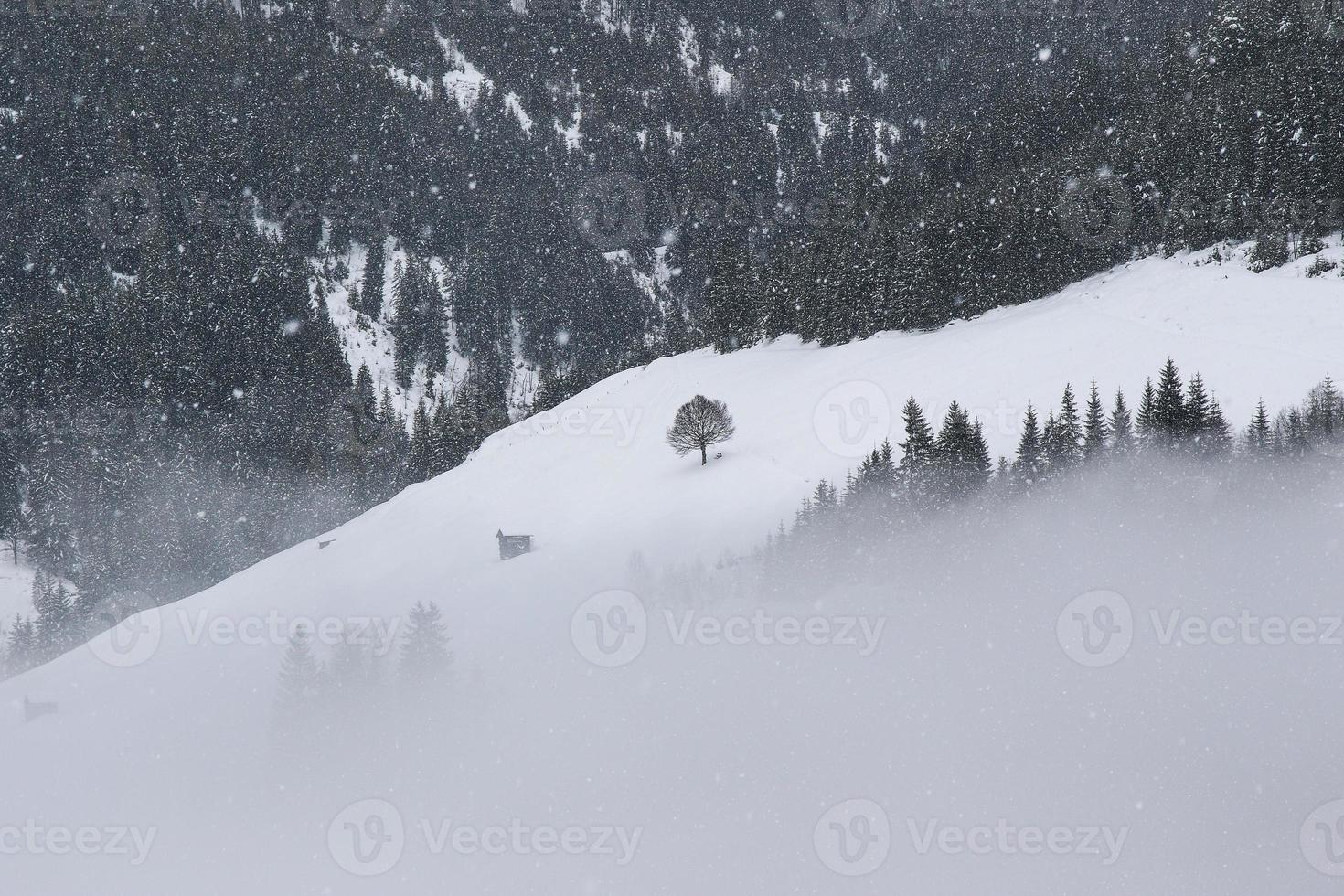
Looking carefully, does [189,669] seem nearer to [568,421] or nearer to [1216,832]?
[568,421]

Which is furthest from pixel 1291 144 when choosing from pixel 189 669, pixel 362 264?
pixel 362 264

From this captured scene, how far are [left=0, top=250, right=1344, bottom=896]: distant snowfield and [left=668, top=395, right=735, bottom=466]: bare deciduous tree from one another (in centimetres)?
255
